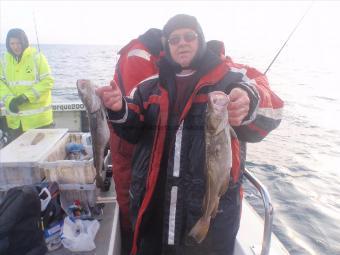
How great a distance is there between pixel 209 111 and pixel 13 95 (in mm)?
4552

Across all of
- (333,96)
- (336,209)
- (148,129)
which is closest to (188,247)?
(148,129)

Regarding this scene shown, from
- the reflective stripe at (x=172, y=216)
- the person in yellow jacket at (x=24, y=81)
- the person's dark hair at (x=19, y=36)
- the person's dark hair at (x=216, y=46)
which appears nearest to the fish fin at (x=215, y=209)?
the reflective stripe at (x=172, y=216)

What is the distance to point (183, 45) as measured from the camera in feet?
8.77

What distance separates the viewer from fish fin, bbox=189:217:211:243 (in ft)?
7.74

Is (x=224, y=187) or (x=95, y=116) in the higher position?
(x=95, y=116)

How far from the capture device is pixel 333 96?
18.7 metres

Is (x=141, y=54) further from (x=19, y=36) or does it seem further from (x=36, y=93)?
(x=19, y=36)

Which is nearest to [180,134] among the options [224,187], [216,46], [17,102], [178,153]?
[178,153]

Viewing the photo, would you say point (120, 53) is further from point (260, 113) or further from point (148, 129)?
point (260, 113)

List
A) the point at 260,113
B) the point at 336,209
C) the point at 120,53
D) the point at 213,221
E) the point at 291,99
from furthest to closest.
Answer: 1. the point at 291,99
2. the point at 336,209
3. the point at 120,53
4. the point at 213,221
5. the point at 260,113

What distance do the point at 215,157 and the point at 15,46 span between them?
463 cm

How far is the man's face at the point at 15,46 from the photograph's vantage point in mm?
5461

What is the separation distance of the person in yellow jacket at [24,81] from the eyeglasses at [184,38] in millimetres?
3465

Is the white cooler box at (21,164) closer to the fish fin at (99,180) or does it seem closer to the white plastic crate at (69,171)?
the white plastic crate at (69,171)
